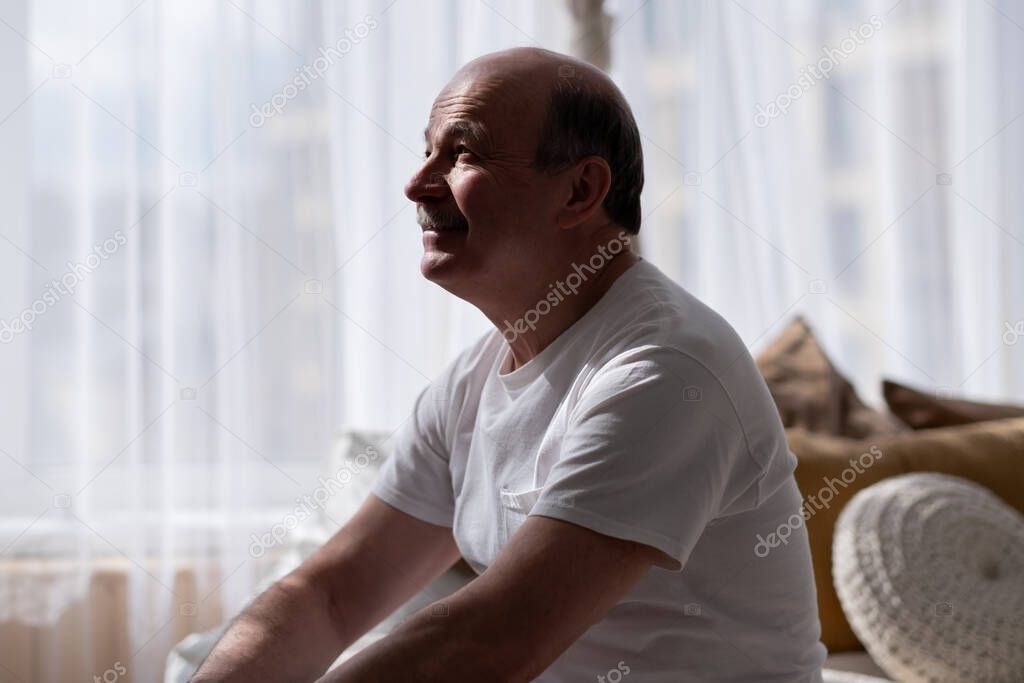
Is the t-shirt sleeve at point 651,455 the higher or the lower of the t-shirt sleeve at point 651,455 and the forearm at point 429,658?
the higher

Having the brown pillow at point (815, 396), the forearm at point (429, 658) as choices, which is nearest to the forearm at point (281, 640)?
the forearm at point (429, 658)

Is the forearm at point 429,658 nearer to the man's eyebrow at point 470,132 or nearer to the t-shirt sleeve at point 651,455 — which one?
the t-shirt sleeve at point 651,455

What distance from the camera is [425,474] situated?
51.6 inches

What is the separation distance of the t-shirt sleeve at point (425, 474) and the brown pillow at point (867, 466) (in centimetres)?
73

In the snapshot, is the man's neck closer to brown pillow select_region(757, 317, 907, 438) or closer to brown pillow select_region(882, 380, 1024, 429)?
brown pillow select_region(757, 317, 907, 438)

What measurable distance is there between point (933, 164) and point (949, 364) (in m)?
0.54

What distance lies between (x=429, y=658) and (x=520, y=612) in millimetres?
90

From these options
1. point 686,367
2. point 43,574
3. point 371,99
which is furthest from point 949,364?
point 43,574

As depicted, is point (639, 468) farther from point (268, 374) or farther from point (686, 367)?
point (268, 374)

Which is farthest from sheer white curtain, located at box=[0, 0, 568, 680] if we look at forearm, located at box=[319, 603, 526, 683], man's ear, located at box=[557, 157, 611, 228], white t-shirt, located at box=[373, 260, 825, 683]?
forearm, located at box=[319, 603, 526, 683]

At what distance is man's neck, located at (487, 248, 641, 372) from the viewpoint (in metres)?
1.16

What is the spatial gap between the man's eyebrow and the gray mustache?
0.27 feet

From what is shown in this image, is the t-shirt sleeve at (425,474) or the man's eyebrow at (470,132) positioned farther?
the t-shirt sleeve at (425,474)

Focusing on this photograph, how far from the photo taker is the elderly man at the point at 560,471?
2.96ft
